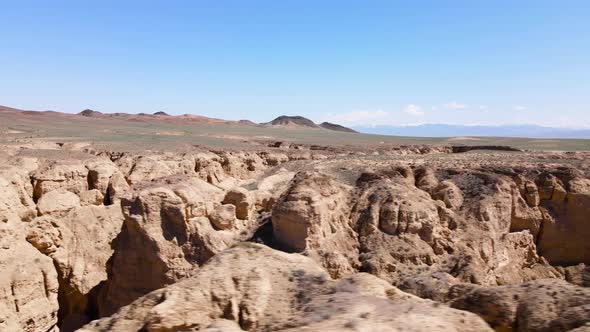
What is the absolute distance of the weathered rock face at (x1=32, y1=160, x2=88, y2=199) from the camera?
18375mm

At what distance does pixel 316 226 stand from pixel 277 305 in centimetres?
688

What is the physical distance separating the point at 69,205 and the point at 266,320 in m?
12.7

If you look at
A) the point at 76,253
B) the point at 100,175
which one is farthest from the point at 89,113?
the point at 76,253

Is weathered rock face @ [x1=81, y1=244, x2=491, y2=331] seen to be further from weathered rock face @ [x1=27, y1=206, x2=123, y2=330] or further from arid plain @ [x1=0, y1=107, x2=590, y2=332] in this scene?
weathered rock face @ [x1=27, y1=206, x2=123, y2=330]

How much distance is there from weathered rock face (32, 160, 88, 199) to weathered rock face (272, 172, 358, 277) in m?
8.91

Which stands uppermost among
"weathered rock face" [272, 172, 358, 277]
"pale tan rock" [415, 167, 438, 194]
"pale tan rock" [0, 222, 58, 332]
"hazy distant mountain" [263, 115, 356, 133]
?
"hazy distant mountain" [263, 115, 356, 133]

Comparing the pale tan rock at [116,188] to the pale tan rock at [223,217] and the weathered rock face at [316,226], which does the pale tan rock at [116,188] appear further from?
the weathered rock face at [316,226]

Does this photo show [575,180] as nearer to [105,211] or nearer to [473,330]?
[473,330]

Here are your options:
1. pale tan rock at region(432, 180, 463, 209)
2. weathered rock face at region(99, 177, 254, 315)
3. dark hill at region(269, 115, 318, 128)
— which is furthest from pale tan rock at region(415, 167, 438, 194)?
dark hill at region(269, 115, 318, 128)

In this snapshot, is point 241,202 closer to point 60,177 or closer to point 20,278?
point 20,278

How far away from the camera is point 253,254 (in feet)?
31.7

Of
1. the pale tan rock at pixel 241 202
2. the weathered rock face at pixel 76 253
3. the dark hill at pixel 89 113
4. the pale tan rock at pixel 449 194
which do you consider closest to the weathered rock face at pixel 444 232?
the pale tan rock at pixel 449 194

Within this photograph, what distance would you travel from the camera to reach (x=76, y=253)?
16.7 meters

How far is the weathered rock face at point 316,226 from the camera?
1454cm
